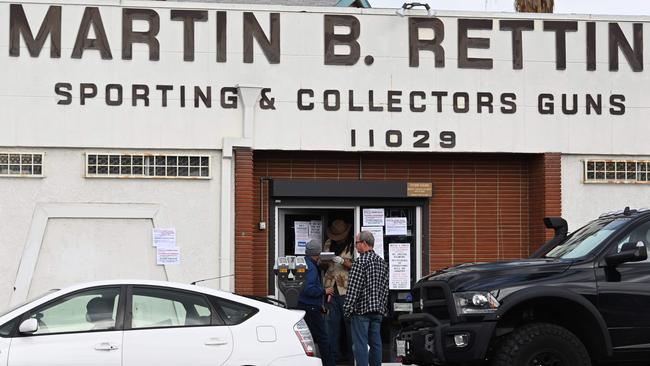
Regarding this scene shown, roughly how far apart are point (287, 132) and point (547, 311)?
18.6 feet

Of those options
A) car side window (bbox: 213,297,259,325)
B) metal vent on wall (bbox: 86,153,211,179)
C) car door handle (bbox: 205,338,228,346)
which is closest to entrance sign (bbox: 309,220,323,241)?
metal vent on wall (bbox: 86,153,211,179)

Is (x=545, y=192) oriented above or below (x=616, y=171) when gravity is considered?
below

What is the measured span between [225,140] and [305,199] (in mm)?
1491

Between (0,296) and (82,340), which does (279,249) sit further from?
(82,340)

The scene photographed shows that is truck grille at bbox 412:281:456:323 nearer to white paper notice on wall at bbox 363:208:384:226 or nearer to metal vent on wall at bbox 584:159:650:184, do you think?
white paper notice on wall at bbox 363:208:384:226

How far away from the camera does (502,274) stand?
35.1 ft

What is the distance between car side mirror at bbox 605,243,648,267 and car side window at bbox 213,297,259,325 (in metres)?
3.52

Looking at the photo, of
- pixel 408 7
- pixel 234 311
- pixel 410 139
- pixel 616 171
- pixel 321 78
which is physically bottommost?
pixel 234 311

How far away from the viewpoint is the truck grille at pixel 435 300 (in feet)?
35.2

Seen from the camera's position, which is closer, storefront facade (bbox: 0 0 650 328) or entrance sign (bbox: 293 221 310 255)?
storefront facade (bbox: 0 0 650 328)

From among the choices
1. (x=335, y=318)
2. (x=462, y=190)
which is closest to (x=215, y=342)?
(x=335, y=318)

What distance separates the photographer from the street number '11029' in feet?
51.2

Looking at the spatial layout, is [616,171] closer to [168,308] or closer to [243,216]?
[243,216]

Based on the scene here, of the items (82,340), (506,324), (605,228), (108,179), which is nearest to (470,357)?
(506,324)
